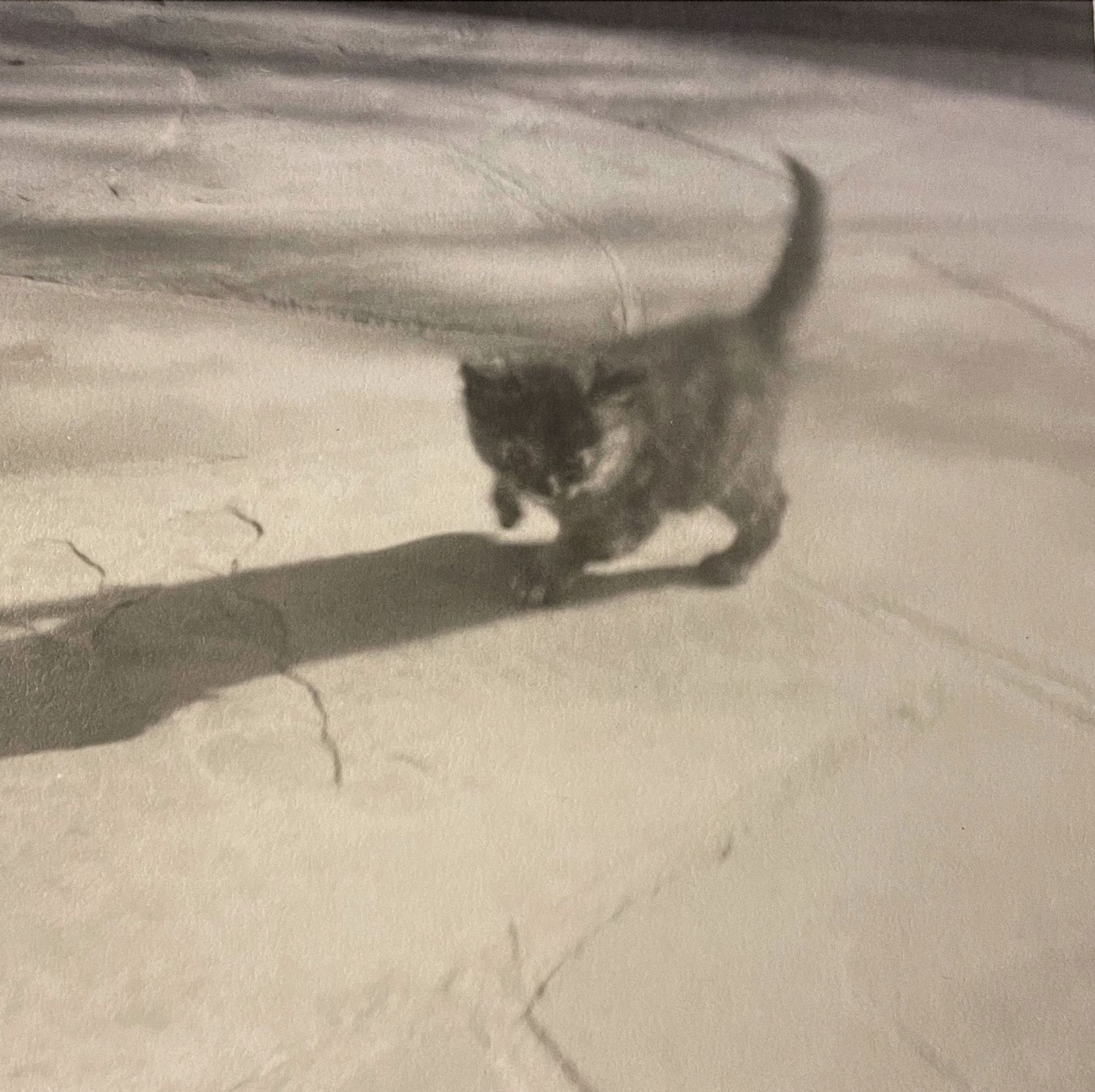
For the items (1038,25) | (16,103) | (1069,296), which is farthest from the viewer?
(1038,25)

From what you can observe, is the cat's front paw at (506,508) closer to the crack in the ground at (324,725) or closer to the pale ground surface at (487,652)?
the pale ground surface at (487,652)

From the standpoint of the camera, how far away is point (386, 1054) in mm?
777

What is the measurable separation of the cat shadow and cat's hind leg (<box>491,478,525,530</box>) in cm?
3

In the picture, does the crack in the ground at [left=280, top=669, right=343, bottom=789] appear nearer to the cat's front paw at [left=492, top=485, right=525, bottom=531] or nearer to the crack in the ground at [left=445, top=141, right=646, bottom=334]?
the cat's front paw at [left=492, top=485, right=525, bottom=531]

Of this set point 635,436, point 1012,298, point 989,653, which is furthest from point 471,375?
point 1012,298

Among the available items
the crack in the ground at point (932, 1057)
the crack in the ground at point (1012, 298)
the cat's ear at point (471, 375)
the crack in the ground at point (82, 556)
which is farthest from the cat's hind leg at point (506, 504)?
the crack in the ground at point (1012, 298)

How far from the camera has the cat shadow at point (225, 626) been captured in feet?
2.98

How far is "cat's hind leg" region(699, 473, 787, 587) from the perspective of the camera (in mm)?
1066

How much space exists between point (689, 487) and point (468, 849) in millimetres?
499

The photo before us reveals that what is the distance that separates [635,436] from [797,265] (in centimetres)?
42

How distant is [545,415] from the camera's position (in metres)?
1.16

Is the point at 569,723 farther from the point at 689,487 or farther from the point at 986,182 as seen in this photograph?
the point at 986,182

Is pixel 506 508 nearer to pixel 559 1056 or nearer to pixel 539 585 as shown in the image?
pixel 539 585

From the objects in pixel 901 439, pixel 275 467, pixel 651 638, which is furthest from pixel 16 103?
pixel 901 439
